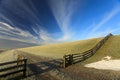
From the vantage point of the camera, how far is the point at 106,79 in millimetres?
13891

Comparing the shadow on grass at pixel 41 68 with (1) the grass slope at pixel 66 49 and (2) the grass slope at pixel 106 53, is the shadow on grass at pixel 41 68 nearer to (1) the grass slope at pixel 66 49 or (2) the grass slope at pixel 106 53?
(2) the grass slope at pixel 106 53

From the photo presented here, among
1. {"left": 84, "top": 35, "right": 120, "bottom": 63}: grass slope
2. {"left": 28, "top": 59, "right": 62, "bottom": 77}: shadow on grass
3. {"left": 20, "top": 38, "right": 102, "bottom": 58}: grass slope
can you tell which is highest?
{"left": 20, "top": 38, "right": 102, "bottom": 58}: grass slope

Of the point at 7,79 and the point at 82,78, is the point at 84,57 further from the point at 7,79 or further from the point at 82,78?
the point at 7,79

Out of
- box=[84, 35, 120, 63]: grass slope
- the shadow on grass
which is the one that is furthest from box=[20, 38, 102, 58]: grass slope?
the shadow on grass

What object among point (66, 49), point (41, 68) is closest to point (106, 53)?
point (66, 49)

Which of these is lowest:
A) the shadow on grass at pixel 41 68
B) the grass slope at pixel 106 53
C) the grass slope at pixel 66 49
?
the shadow on grass at pixel 41 68

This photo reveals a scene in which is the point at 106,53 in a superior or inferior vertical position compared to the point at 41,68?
superior

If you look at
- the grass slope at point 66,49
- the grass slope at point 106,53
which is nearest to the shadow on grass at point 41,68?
the grass slope at point 106,53

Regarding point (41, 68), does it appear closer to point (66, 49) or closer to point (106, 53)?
point (106, 53)

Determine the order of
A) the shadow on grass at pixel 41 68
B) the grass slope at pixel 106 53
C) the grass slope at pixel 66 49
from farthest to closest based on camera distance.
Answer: the grass slope at pixel 66 49 → the grass slope at pixel 106 53 → the shadow on grass at pixel 41 68

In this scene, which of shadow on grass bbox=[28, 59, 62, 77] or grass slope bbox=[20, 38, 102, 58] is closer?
shadow on grass bbox=[28, 59, 62, 77]

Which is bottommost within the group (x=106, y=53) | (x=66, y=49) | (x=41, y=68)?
(x=41, y=68)

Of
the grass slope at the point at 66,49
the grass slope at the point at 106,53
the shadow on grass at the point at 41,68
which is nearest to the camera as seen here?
the shadow on grass at the point at 41,68

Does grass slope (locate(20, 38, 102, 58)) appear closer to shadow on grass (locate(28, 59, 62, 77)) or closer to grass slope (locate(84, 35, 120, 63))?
grass slope (locate(84, 35, 120, 63))
